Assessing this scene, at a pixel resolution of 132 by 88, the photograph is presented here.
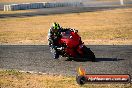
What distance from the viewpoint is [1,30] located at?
33.1m

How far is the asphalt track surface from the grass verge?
820mm

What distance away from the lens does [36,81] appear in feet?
43.2

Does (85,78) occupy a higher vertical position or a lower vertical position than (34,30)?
higher

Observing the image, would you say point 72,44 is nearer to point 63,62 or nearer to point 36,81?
point 63,62

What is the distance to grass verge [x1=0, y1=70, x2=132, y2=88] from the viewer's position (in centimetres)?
1228

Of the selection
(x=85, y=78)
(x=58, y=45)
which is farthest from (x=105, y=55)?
(x=85, y=78)

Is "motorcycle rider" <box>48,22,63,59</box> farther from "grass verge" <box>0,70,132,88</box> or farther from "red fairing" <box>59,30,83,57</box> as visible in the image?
"grass verge" <box>0,70,132,88</box>

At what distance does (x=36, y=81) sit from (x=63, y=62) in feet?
12.2

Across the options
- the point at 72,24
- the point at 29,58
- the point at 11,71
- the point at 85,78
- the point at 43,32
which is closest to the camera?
the point at 85,78

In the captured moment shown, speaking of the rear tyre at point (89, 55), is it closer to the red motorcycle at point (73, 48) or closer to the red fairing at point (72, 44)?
the red motorcycle at point (73, 48)

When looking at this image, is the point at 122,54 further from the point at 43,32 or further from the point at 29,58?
the point at 43,32

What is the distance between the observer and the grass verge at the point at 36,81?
12281 millimetres

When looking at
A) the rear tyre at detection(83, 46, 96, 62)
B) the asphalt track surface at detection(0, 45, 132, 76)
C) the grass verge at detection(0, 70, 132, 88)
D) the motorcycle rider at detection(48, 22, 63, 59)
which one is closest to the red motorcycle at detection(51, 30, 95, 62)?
the rear tyre at detection(83, 46, 96, 62)

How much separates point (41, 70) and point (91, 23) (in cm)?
2334
